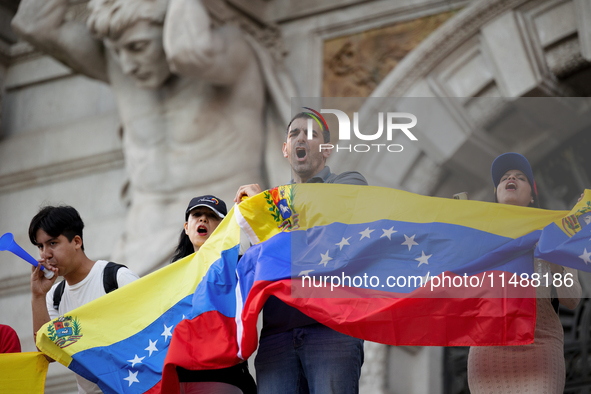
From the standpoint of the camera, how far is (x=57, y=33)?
21.7ft

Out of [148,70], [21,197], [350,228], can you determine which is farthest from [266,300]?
[21,197]

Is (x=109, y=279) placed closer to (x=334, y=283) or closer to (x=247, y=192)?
(x=247, y=192)

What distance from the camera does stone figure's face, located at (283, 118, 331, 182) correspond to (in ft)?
11.7

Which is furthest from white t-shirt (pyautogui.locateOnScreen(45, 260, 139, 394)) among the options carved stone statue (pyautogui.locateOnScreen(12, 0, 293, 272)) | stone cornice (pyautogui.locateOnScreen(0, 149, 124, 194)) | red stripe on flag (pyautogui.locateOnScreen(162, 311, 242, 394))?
stone cornice (pyautogui.locateOnScreen(0, 149, 124, 194))

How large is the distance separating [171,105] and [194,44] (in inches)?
28.6

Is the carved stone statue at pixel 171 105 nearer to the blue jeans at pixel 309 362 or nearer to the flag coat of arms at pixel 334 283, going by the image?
the flag coat of arms at pixel 334 283

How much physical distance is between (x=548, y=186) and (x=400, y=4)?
5.53ft

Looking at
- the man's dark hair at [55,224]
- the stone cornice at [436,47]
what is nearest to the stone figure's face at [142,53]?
the stone cornice at [436,47]

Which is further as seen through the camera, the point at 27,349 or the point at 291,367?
the point at 27,349

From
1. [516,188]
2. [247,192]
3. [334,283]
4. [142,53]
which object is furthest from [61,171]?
[516,188]

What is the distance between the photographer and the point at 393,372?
5.61 meters

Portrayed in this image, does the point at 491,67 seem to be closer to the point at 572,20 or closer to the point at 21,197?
the point at 572,20

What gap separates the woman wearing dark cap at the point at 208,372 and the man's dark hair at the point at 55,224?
0.54 metres

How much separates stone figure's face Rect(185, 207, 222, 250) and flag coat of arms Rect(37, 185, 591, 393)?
106 mm
